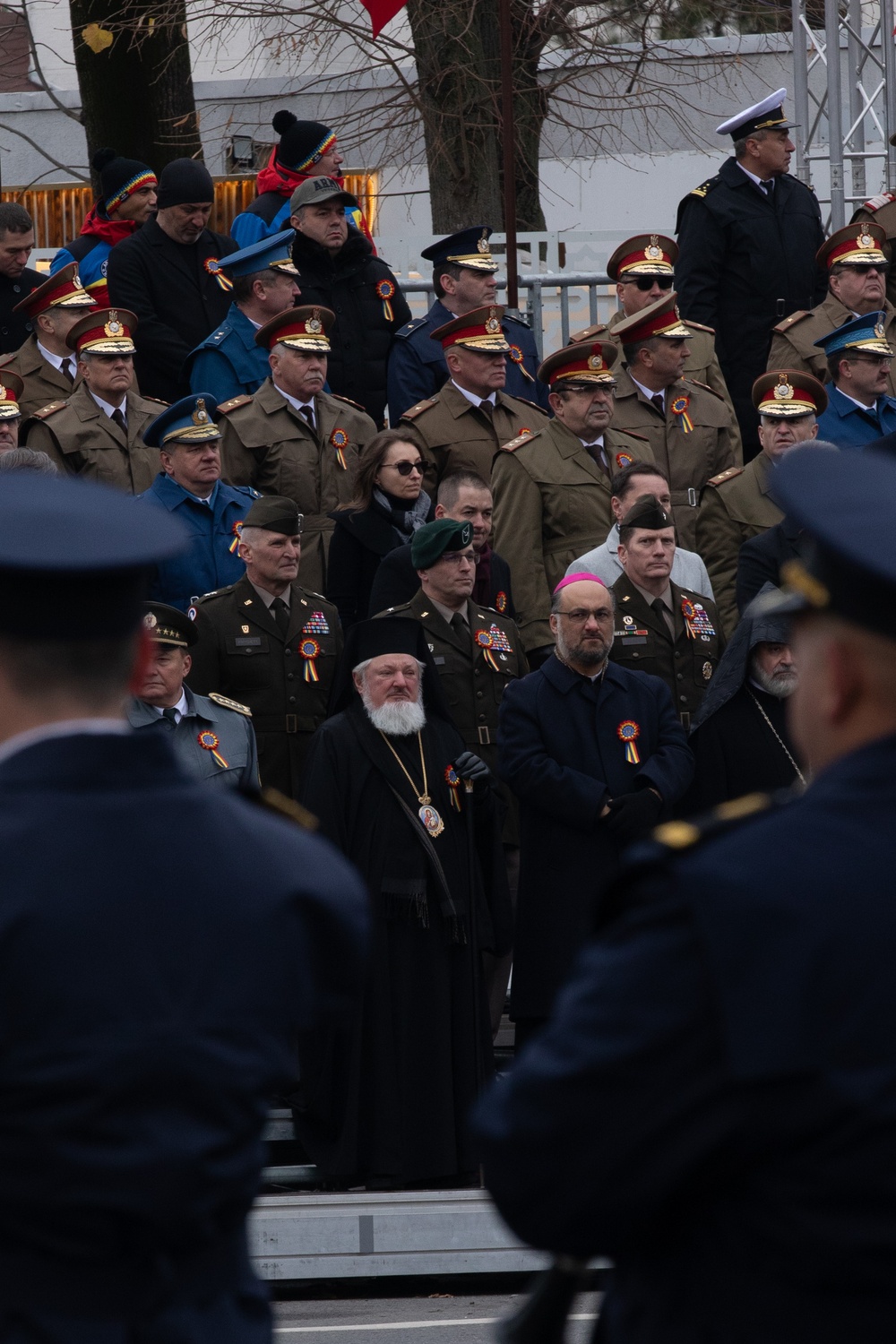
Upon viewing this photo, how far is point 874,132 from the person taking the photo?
1595 cm

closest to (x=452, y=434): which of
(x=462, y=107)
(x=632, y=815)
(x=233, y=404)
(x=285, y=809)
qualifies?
(x=233, y=404)

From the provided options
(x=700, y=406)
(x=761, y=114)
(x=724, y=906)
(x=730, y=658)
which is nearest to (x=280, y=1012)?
(x=724, y=906)

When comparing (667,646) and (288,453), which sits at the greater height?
(288,453)

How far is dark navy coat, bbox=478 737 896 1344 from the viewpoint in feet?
6.30

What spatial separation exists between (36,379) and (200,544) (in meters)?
2.11

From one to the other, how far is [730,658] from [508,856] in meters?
1.20

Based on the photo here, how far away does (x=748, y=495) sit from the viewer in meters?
9.10

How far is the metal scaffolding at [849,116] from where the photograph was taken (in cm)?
1400

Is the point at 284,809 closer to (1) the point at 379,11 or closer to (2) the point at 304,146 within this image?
(2) the point at 304,146

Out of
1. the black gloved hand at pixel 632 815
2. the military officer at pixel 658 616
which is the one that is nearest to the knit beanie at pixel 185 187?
the military officer at pixel 658 616

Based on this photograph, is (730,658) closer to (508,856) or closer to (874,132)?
(508,856)

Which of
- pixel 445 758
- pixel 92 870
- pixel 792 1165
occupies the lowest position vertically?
pixel 445 758

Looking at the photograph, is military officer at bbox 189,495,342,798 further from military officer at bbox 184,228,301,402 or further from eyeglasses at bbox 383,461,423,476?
military officer at bbox 184,228,301,402

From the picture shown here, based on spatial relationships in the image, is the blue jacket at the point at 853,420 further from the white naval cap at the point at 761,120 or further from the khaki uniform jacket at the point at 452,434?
the white naval cap at the point at 761,120
